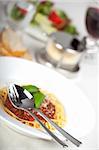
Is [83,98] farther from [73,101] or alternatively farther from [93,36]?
[93,36]

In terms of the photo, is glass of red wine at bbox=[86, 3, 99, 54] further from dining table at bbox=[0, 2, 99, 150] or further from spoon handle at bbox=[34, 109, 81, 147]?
spoon handle at bbox=[34, 109, 81, 147]

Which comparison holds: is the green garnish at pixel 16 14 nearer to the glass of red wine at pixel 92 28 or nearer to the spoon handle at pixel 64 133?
the glass of red wine at pixel 92 28

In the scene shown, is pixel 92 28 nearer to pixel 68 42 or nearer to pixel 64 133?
pixel 68 42

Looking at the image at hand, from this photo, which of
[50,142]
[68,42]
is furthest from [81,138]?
[68,42]

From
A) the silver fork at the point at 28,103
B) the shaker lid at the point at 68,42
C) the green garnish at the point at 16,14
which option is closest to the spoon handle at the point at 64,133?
the silver fork at the point at 28,103

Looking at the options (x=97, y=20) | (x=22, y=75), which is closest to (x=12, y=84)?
(x=22, y=75)
